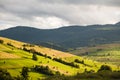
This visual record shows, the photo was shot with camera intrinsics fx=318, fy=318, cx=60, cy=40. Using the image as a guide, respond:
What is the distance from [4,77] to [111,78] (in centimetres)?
6233

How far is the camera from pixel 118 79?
119 m

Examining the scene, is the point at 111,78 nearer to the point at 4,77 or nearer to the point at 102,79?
the point at 102,79

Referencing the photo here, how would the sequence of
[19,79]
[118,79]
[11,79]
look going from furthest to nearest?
[19,79]
[11,79]
[118,79]

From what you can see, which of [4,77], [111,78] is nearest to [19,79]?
[4,77]

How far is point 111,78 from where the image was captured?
126500mm

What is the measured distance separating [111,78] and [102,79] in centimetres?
727

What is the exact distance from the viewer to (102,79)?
396 ft

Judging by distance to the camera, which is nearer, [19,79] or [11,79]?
[11,79]

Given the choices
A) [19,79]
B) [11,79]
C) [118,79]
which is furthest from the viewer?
[19,79]

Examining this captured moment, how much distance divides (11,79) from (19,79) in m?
10.7

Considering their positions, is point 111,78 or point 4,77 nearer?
point 111,78

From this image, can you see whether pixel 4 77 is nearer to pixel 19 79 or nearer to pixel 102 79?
pixel 19 79

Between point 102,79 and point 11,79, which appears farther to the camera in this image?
point 11,79

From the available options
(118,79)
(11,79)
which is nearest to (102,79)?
(118,79)
